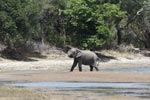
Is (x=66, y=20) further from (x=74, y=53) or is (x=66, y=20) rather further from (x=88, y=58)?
(x=74, y=53)

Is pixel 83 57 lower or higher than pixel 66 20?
lower

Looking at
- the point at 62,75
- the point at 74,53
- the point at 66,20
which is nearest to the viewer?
the point at 62,75

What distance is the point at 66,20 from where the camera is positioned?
4994cm

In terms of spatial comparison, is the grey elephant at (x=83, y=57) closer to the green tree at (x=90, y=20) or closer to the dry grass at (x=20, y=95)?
the green tree at (x=90, y=20)

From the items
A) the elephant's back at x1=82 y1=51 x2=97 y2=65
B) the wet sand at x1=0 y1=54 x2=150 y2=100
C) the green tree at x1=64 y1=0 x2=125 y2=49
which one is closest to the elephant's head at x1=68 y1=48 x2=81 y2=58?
the elephant's back at x1=82 y1=51 x2=97 y2=65

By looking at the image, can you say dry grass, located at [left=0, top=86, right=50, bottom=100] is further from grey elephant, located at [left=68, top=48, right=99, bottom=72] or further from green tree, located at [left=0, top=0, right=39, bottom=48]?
green tree, located at [left=0, top=0, right=39, bottom=48]

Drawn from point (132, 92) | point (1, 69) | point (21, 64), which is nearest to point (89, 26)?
point (21, 64)

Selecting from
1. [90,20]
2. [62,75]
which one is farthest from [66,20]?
[62,75]

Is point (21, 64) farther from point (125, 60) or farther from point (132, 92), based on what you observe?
point (132, 92)

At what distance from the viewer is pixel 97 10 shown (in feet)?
159

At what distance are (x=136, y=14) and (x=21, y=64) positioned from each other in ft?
68.8

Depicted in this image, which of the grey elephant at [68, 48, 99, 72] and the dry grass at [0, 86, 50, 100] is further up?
the dry grass at [0, 86, 50, 100]

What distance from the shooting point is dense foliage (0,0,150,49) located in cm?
4225

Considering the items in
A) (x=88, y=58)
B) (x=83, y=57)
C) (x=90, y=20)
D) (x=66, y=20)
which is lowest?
(x=88, y=58)
